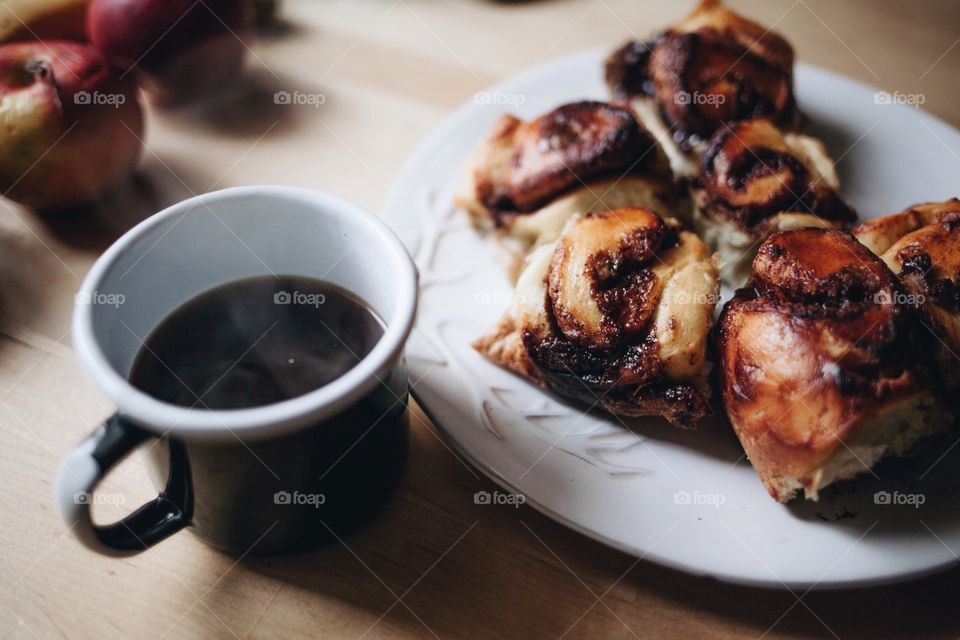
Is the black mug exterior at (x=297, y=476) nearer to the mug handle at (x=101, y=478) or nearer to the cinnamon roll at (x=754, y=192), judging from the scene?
the mug handle at (x=101, y=478)

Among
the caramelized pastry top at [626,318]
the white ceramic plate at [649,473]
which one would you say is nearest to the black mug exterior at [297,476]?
the white ceramic plate at [649,473]

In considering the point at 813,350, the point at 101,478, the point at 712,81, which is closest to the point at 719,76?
the point at 712,81

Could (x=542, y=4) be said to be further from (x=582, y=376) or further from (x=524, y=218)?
(x=582, y=376)

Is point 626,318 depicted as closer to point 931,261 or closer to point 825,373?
point 825,373

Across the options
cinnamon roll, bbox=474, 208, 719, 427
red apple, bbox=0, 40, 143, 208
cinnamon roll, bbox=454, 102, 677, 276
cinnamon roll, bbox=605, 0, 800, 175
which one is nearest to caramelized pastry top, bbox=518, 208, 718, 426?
cinnamon roll, bbox=474, 208, 719, 427

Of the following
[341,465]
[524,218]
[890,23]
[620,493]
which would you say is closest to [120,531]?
[341,465]

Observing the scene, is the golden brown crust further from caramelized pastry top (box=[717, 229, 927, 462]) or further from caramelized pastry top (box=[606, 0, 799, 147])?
caramelized pastry top (box=[606, 0, 799, 147])
